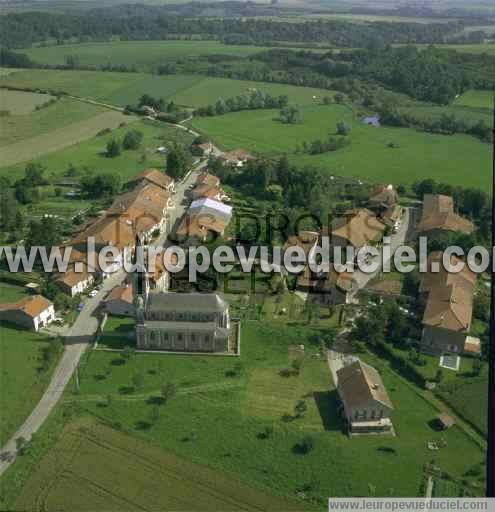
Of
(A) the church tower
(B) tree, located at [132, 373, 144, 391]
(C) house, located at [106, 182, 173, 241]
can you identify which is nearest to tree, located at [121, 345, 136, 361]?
(A) the church tower

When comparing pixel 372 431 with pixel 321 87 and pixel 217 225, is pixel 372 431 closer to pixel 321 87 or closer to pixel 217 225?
pixel 217 225

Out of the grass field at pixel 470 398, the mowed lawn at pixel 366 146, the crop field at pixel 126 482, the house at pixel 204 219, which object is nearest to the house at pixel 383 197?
the mowed lawn at pixel 366 146

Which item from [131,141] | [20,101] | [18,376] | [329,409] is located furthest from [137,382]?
[20,101]

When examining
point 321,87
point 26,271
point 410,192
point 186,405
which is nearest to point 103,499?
point 186,405

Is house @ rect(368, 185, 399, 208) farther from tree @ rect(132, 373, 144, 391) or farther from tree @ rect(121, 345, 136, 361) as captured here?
tree @ rect(132, 373, 144, 391)

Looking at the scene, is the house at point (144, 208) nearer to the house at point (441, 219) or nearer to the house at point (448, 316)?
the house at point (441, 219)
